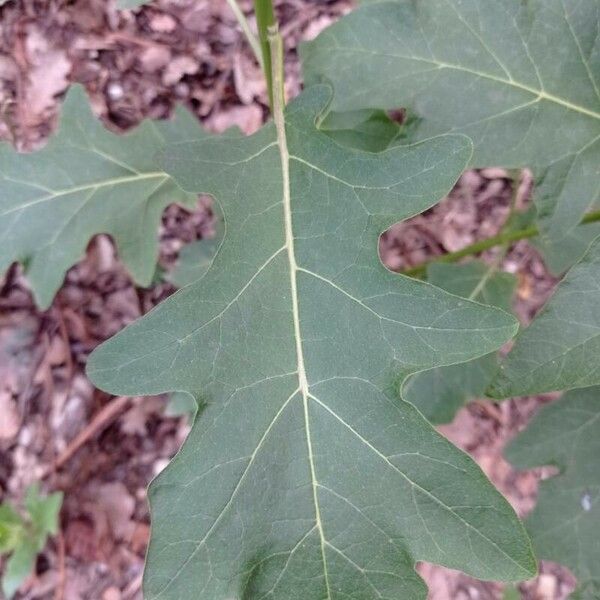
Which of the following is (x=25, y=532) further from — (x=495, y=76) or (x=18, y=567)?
(x=495, y=76)

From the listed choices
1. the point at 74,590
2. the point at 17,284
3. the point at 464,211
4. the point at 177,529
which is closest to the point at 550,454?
the point at 177,529

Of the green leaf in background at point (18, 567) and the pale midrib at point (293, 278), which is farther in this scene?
the green leaf in background at point (18, 567)

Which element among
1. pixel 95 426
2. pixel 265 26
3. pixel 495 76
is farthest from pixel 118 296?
pixel 495 76

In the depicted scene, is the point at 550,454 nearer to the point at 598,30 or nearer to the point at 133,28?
the point at 598,30

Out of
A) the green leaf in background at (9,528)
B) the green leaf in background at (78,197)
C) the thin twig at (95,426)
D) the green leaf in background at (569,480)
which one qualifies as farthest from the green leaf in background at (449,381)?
the green leaf in background at (9,528)

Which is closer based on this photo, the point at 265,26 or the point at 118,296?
the point at 265,26

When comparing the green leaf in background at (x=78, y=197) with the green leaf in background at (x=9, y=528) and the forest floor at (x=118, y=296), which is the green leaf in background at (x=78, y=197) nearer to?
the forest floor at (x=118, y=296)

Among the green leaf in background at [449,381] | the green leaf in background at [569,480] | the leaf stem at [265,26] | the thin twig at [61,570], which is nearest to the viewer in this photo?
the leaf stem at [265,26]
